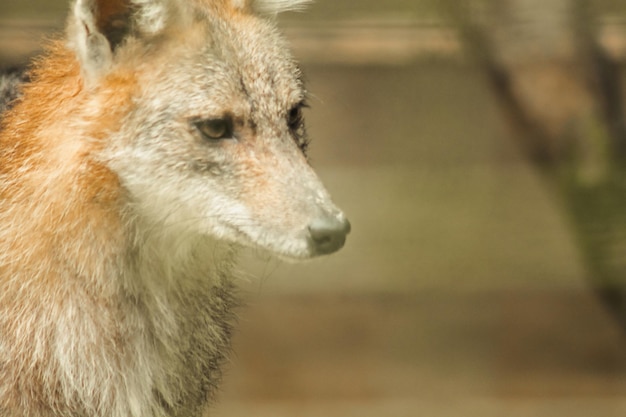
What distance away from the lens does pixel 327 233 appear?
110 inches

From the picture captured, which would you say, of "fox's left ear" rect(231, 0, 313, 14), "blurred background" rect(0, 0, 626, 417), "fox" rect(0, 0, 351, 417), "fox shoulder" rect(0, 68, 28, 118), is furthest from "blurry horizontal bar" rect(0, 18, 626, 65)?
"fox" rect(0, 0, 351, 417)

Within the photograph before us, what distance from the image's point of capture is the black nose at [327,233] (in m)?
2.80

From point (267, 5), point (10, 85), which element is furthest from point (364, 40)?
point (10, 85)

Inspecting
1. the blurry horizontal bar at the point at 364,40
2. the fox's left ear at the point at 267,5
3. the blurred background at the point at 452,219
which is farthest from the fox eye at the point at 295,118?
the blurry horizontal bar at the point at 364,40

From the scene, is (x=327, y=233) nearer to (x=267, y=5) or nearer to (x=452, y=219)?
(x=267, y=5)

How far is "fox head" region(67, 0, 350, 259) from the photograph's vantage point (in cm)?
286

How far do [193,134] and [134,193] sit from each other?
0.23 meters

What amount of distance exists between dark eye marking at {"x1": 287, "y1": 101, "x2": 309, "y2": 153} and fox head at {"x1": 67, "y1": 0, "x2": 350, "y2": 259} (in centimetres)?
9

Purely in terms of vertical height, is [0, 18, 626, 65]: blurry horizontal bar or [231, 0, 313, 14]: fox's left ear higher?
[231, 0, 313, 14]: fox's left ear

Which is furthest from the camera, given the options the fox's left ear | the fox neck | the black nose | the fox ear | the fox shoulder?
the fox shoulder

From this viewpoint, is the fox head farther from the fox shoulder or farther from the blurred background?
the blurred background

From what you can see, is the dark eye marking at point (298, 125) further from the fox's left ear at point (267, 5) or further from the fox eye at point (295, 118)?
the fox's left ear at point (267, 5)

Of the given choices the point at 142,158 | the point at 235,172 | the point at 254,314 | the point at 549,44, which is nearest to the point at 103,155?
the point at 142,158

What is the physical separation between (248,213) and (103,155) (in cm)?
43
